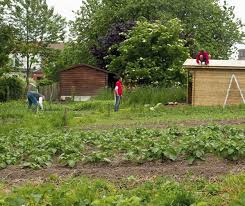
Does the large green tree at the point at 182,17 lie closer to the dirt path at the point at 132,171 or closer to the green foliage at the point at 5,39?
the green foliage at the point at 5,39

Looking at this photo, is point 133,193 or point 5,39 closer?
point 133,193

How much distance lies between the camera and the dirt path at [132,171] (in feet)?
27.7

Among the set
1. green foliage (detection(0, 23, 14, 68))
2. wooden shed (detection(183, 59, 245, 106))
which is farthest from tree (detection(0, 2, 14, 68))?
wooden shed (detection(183, 59, 245, 106))

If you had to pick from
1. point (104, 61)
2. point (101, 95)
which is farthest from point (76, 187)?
point (104, 61)

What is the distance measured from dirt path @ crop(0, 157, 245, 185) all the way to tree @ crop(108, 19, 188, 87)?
87.5 ft

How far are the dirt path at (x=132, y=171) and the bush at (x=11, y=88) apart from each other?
109ft

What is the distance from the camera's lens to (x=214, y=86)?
27.8m

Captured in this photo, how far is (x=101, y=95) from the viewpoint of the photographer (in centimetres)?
3641

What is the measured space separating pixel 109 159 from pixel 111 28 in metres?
35.4

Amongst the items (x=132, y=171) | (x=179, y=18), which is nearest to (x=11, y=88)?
(x=179, y=18)

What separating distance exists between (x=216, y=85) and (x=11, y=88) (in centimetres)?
2085

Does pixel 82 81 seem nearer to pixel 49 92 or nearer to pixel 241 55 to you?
pixel 49 92

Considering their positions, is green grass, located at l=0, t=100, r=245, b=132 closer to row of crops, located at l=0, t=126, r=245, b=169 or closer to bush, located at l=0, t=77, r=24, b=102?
row of crops, located at l=0, t=126, r=245, b=169

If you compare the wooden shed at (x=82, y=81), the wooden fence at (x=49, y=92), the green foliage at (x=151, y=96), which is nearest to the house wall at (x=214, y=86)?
the green foliage at (x=151, y=96)
